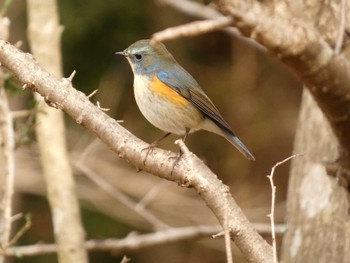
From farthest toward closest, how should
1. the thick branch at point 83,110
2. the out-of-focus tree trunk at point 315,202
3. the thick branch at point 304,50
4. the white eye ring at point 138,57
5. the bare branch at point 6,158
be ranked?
the white eye ring at point 138,57 → the out-of-focus tree trunk at point 315,202 → the bare branch at point 6,158 → the thick branch at point 83,110 → the thick branch at point 304,50

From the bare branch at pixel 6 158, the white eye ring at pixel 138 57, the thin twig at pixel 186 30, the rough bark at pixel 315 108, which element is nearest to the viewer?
the thin twig at pixel 186 30

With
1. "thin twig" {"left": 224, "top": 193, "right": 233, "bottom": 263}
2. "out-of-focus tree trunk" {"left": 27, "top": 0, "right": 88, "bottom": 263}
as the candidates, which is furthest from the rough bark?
"out-of-focus tree trunk" {"left": 27, "top": 0, "right": 88, "bottom": 263}

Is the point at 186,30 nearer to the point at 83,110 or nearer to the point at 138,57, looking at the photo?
the point at 83,110

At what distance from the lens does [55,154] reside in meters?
4.77

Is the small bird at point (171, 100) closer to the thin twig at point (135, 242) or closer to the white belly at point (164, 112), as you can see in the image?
the white belly at point (164, 112)

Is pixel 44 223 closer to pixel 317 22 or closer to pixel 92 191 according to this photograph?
pixel 92 191

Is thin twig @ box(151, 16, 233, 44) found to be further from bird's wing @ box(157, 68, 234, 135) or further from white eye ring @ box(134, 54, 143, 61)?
white eye ring @ box(134, 54, 143, 61)

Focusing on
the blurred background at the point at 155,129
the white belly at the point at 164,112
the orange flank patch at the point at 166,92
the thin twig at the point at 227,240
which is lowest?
the thin twig at the point at 227,240

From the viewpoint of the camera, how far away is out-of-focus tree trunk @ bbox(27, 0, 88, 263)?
178 inches

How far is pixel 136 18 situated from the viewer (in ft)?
26.1

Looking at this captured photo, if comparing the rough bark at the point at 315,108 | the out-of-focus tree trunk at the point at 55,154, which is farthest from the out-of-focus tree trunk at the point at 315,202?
the out-of-focus tree trunk at the point at 55,154

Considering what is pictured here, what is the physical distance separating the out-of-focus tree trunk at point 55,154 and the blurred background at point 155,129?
2.25m

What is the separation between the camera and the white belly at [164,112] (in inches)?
176

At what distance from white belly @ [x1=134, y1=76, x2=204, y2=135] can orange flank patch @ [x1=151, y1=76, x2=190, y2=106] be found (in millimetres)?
27
